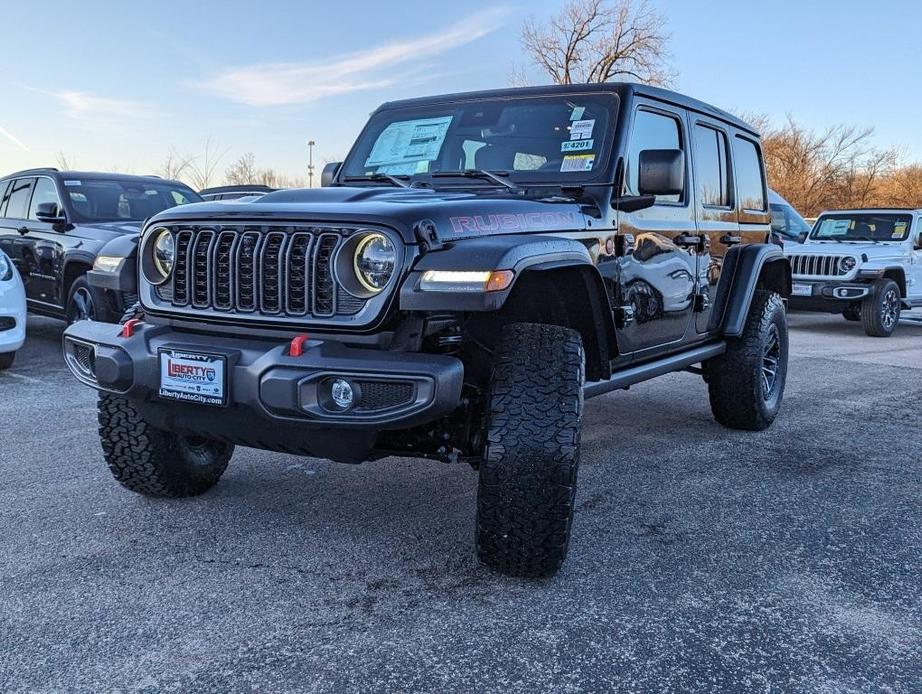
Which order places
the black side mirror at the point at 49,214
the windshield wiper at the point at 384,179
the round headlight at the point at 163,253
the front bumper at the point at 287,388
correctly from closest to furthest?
the front bumper at the point at 287,388 < the round headlight at the point at 163,253 < the windshield wiper at the point at 384,179 < the black side mirror at the point at 49,214

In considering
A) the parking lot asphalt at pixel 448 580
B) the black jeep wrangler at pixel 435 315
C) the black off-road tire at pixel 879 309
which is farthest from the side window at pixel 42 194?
the black off-road tire at pixel 879 309

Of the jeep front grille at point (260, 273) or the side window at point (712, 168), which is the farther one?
the side window at point (712, 168)

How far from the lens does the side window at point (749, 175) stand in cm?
538

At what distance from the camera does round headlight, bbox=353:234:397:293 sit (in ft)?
9.20

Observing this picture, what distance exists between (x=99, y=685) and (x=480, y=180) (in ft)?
8.11

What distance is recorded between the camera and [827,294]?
37.5 feet

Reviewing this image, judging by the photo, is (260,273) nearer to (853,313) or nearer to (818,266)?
(818,266)

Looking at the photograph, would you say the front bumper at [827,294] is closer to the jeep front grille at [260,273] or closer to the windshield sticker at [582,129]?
the windshield sticker at [582,129]

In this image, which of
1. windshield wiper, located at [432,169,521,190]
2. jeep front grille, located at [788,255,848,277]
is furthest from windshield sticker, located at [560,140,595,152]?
jeep front grille, located at [788,255,848,277]

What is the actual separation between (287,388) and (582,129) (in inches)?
78.6

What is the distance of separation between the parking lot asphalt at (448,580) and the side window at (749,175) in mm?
1613

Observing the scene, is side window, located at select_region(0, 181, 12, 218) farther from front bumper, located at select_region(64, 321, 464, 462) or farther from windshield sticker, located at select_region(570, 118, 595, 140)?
windshield sticker, located at select_region(570, 118, 595, 140)

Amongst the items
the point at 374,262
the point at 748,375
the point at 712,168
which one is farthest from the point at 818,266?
the point at 374,262

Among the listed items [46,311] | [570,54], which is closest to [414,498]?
[46,311]
